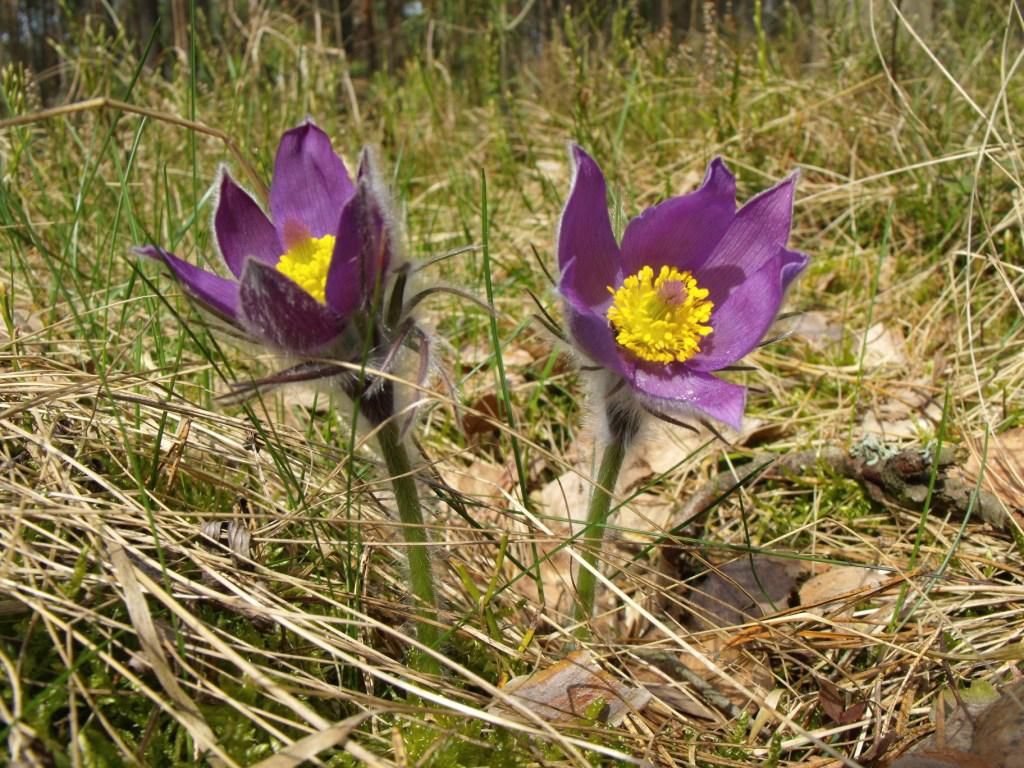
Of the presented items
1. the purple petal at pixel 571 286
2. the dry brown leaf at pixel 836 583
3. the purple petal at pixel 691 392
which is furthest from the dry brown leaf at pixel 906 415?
the purple petal at pixel 571 286

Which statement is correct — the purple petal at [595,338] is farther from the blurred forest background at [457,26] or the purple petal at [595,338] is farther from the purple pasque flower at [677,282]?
the blurred forest background at [457,26]

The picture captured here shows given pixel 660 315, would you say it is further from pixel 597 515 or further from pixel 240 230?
pixel 240 230

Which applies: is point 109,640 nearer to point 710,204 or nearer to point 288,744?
point 288,744

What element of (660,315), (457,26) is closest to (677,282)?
(660,315)

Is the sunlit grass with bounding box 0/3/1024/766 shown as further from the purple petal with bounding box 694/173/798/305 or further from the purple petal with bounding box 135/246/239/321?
the purple petal with bounding box 694/173/798/305

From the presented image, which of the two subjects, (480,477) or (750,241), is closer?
(750,241)

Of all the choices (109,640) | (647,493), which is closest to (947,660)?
(647,493)

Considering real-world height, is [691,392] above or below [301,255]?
below
